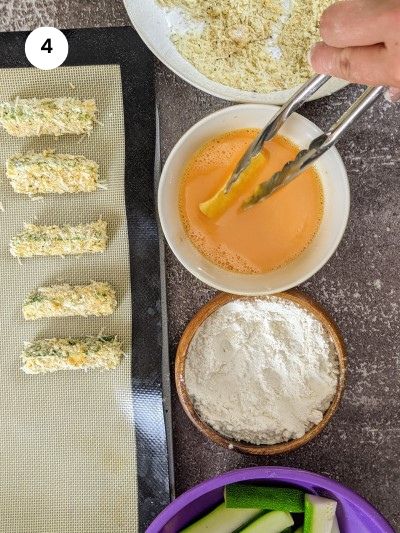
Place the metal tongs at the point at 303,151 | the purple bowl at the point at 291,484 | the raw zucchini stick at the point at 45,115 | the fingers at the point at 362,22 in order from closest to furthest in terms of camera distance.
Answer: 1. the fingers at the point at 362,22
2. the metal tongs at the point at 303,151
3. the purple bowl at the point at 291,484
4. the raw zucchini stick at the point at 45,115

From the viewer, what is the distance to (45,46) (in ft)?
4.33

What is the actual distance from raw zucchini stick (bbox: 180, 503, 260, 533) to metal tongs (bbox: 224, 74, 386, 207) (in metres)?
0.59

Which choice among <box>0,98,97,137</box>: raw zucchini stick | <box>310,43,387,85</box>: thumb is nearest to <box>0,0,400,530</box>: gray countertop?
<box>0,98,97,137</box>: raw zucchini stick

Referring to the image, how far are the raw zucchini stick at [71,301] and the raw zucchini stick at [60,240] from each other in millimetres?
75

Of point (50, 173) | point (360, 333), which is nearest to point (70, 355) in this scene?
point (50, 173)

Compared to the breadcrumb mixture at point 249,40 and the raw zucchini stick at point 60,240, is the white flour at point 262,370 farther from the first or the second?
the breadcrumb mixture at point 249,40

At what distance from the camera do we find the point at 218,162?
4.22ft

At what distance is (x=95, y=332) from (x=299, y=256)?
1.45ft

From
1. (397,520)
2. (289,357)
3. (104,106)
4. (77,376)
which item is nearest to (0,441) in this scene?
(77,376)

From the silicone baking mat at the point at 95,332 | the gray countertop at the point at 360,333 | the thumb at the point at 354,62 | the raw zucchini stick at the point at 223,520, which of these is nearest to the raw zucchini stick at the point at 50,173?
the silicone baking mat at the point at 95,332

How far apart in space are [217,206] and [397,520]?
747mm

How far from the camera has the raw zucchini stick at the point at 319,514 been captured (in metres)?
1.23

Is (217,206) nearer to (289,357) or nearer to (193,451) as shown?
(289,357)

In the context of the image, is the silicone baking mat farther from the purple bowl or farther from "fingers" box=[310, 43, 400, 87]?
"fingers" box=[310, 43, 400, 87]
